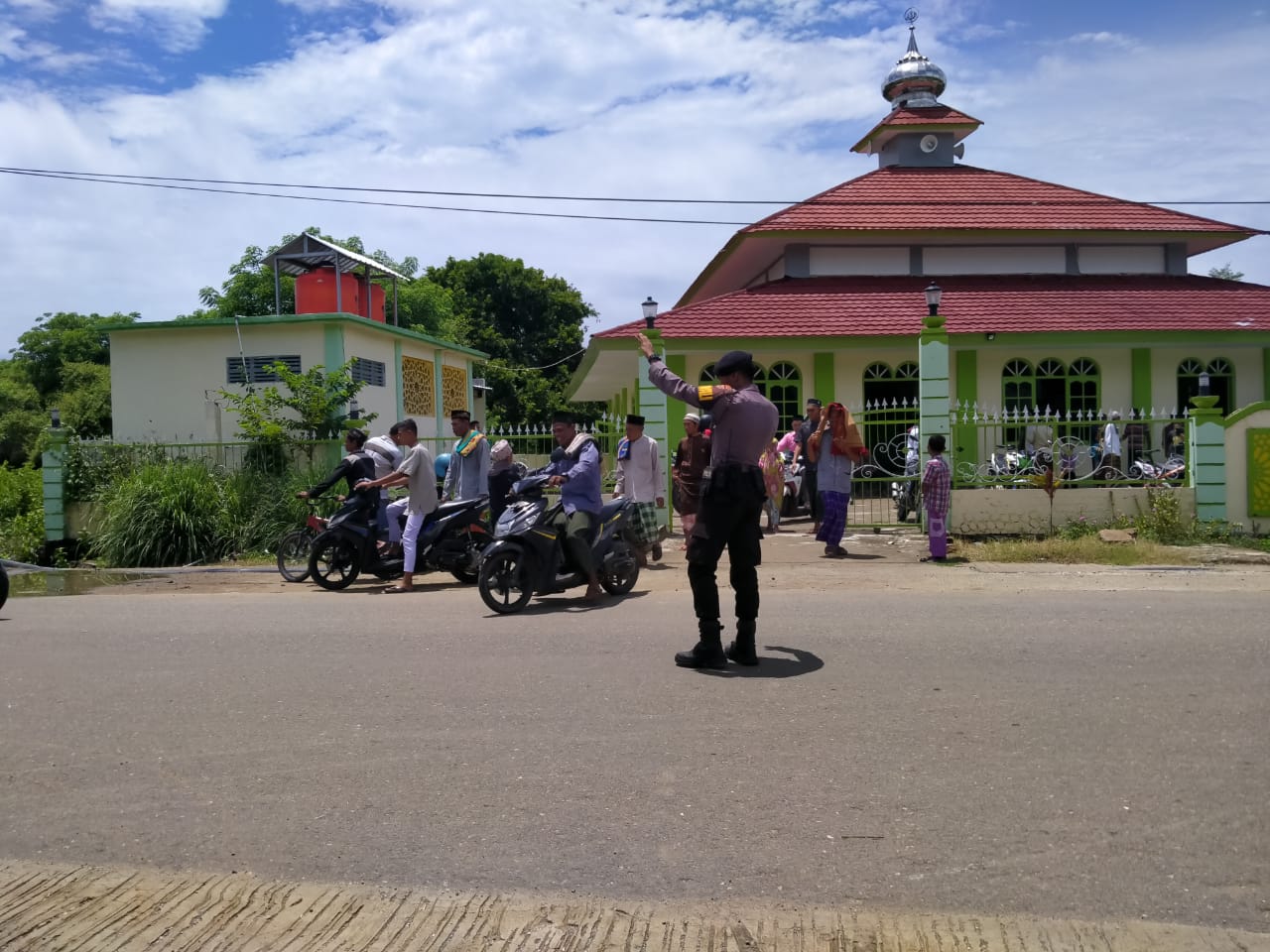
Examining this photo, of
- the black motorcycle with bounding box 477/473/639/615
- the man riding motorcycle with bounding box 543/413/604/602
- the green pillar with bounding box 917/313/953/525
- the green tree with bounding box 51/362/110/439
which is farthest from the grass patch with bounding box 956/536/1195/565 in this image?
the green tree with bounding box 51/362/110/439

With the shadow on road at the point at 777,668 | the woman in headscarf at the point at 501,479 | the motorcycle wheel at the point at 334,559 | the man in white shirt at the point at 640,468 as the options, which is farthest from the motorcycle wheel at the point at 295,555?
the shadow on road at the point at 777,668

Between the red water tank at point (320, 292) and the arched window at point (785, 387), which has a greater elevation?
the red water tank at point (320, 292)

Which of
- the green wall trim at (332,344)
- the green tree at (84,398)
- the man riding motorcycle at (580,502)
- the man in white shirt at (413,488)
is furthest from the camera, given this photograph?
the green tree at (84,398)

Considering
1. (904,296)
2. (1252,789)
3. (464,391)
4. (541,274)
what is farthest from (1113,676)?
(541,274)

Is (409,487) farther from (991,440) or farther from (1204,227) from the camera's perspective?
(1204,227)

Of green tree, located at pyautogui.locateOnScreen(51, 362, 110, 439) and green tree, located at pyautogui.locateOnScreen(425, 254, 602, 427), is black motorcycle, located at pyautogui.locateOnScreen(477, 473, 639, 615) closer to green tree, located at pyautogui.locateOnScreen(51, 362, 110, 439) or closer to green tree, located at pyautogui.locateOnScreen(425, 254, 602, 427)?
green tree, located at pyautogui.locateOnScreen(51, 362, 110, 439)

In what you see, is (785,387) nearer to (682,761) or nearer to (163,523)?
(163,523)

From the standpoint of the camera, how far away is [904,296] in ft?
71.4

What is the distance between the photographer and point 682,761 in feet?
15.9

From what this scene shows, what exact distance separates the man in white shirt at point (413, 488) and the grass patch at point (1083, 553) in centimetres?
593

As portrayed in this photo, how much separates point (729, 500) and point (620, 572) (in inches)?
127

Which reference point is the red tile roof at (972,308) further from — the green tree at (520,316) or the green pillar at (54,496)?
the green tree at (520,316)

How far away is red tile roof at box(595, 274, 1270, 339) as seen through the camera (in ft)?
66.7

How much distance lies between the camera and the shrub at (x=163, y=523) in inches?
559
